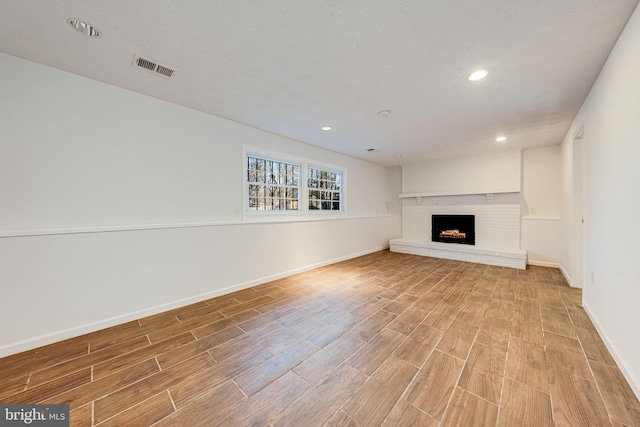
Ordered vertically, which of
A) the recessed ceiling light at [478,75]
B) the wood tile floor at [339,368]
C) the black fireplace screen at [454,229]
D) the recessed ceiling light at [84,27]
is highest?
the recessed ceiling light at [478,75]

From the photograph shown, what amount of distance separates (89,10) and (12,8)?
460 millimetres

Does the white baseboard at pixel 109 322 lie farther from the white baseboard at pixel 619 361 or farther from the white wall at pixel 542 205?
the white wall at pixel 542 205

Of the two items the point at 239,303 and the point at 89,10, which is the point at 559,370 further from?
the point at 89,10

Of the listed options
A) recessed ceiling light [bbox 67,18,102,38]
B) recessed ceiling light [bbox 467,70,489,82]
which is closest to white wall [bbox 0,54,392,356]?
recessed ceiling light [bbox 67,18,102,38]

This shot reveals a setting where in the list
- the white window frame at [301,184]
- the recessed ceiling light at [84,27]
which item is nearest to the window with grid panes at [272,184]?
the white window frame at [301,184]

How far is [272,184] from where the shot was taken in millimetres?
3955

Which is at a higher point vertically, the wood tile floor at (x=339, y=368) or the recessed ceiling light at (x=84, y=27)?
the recessed ceiling light at (x=84, y=27)

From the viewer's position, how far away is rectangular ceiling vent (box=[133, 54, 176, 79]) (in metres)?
1.97

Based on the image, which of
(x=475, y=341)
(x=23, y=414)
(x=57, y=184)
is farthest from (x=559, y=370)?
(x=57, y=184)

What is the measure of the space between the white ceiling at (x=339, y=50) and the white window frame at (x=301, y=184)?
674mm

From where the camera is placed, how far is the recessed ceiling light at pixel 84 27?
5.13ft

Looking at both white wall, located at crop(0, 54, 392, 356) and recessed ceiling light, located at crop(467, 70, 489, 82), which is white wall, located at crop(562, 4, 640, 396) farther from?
white wall, located at crop(0, 54, 392, 356)

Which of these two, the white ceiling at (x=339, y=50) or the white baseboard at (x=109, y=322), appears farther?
the white baseboard at (x=109, y=322)

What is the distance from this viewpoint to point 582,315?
245cm
